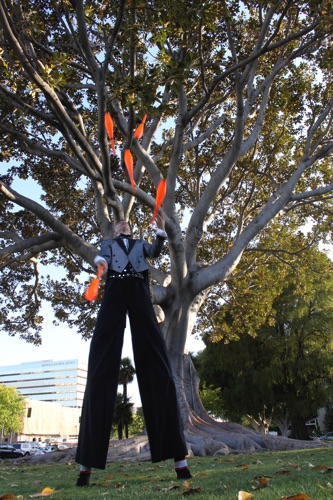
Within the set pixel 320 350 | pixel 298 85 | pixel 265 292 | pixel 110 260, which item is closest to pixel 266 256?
pixel 265 292

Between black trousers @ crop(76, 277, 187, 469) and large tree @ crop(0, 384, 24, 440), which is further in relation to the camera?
large tree @ crop(0, 384, 24, 440)

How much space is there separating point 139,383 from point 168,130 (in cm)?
1284

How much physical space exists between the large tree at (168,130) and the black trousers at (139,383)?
9.54 ft

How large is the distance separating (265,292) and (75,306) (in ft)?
25.6

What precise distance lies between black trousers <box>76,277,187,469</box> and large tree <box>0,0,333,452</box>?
2908 millimetres

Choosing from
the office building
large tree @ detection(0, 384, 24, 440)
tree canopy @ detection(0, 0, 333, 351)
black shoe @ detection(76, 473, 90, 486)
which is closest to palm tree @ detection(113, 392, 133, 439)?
tree canopy @ detection(0, 0, 333, 351)

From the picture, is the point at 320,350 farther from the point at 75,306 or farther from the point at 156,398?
the point at 156,398

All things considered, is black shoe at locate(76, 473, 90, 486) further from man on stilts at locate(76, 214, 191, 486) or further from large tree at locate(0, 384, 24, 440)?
large tree at locate(0, 384, 24, 440)

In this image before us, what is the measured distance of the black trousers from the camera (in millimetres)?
3834

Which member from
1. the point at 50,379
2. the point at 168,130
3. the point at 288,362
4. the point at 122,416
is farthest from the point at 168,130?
the point at 50,379

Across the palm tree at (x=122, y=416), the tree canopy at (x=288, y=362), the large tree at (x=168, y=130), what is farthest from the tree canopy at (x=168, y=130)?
the palm tree at (x=122, y=416)

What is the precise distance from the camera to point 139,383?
4078mm

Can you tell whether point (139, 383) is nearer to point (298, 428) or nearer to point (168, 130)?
point (168, 130)

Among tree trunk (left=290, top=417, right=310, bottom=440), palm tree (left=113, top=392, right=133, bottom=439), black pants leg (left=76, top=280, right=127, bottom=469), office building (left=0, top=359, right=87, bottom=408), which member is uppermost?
office building (left=0, top=359, right=87, bottom=408)
